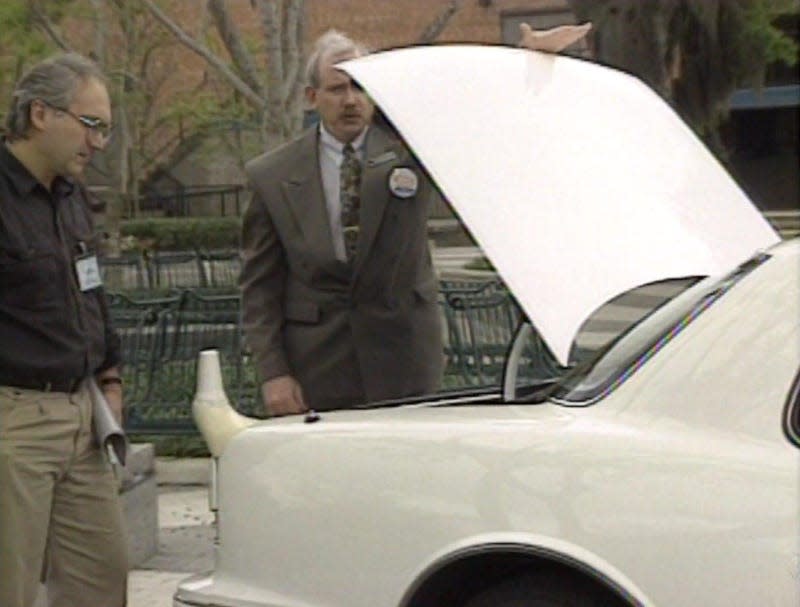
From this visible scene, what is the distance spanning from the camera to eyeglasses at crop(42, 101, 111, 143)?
4.40 metres

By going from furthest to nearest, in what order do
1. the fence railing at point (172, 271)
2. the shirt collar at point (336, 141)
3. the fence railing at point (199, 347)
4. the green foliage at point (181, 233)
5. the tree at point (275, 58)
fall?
the green foliage at point (181, 233) → the fence railing at point (172, 271) → the tree at point (275, 58) → the fence railing at point (199, 347) → the shirt collar at point (336, 141)

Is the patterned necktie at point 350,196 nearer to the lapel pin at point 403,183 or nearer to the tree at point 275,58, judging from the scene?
the lapel pin at point 403,183

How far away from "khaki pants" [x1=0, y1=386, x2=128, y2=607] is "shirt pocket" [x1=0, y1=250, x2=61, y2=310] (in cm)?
24

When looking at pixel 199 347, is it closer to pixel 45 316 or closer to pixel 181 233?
pixel 45 316

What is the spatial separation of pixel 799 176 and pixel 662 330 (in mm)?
42661

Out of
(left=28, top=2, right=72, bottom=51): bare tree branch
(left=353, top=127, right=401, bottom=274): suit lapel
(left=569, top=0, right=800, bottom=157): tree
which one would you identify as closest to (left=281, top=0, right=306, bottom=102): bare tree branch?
(left=569, top=0, right=800, bottom=157): tree

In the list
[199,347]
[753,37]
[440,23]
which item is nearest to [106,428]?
[199,347]

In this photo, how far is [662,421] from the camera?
12.3ft

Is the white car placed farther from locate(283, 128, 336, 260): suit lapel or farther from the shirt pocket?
locate(283, 128, 336, 260): suit lapel

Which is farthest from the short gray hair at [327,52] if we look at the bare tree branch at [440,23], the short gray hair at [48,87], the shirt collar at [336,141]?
the bare tree branch at [440,23]

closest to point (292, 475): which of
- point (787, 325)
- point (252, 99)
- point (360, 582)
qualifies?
point (360, 582)

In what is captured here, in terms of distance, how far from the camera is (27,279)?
4.35 metres

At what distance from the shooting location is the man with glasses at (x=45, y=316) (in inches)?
172

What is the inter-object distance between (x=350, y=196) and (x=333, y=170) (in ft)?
0.35
